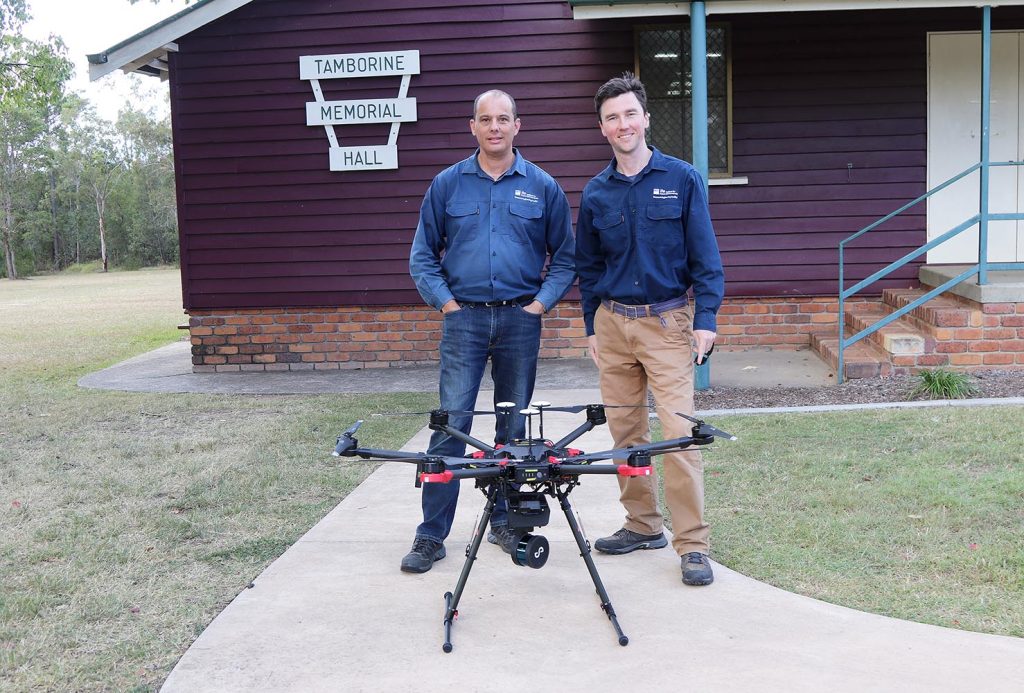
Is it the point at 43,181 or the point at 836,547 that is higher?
the point at 43,181

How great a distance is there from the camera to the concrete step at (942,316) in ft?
28.0

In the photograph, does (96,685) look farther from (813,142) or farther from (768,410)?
(813,142)

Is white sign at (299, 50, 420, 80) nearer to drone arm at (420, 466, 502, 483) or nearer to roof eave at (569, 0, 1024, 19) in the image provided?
roof eave at (569, 0, 1024, 19)

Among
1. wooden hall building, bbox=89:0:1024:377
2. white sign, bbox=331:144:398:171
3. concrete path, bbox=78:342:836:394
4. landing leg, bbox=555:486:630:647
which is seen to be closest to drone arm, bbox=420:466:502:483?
landing leg, bbox=555:486:630:647

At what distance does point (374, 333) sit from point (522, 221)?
6739 mm

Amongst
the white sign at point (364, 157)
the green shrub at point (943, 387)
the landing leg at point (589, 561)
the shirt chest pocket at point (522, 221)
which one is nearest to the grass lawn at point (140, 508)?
the landing leg at point (589, 561)

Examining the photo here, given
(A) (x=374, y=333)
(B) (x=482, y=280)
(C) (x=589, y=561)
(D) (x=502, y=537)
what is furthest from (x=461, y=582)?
(A) (x=374, y=333)

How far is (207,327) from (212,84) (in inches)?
100

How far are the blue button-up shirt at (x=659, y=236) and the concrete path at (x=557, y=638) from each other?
1148mm

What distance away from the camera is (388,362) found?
11.1 m

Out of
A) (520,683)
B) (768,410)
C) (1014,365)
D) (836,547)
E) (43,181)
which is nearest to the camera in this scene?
(520,683)

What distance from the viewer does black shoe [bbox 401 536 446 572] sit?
443 centimetres

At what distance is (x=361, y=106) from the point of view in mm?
10812

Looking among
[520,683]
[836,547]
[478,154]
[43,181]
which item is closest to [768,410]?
[836,547]
